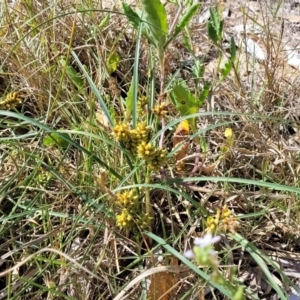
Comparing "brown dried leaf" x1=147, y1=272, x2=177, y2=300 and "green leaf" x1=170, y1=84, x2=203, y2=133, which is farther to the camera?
"green leaf" x1=170, y1=84, x2=203, y2=133

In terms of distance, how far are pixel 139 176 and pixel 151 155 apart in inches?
5.4

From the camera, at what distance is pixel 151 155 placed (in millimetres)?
1010

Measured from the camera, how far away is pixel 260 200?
1.21m

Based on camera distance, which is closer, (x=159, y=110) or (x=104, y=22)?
(x=159, y=110)

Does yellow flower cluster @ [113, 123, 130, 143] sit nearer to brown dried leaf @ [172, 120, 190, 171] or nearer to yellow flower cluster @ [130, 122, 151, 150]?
yellow flower cluster @ [130, 122, 151, 150]

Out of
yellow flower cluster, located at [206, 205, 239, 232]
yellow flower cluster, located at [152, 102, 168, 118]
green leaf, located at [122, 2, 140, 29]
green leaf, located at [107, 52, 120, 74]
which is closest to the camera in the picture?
yellow flower cluster, located at [206, 205, 239, 232]

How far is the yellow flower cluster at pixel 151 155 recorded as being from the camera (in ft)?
3.30

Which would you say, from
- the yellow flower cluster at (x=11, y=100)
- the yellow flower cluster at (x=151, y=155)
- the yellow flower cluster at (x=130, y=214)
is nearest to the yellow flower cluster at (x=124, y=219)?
the yellow flower cluster at (x=130, y=214)

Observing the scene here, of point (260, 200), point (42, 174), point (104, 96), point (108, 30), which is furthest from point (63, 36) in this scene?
point (260, 200)

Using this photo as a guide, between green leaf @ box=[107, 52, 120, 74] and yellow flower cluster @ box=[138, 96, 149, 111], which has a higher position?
green leaf @ box=[107, 52, 120, 74]

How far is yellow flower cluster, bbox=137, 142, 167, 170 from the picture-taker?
1.00m

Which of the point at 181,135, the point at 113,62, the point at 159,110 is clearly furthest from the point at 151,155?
the point at 113,62

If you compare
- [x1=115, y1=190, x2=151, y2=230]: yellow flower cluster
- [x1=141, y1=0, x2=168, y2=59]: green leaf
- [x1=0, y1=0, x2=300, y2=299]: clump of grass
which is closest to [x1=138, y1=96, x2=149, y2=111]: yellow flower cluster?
[x1=0, y1=0, x2=300, y2=299]: clump of grass

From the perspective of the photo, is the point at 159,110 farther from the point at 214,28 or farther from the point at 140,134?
the point at 214,28
